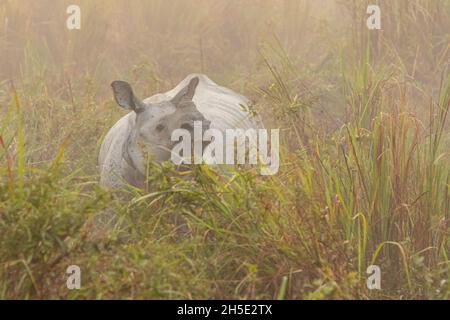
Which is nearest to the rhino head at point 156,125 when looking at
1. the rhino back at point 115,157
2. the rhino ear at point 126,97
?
the rhino ear at point 126,97

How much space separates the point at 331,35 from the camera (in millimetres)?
7961

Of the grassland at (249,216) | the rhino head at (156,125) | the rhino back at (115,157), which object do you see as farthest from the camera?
the rhino back at (115,157)

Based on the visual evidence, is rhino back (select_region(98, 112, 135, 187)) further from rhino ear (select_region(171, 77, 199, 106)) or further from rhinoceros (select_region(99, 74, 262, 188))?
rhino ear (select_region(171, 77, 199, 106))

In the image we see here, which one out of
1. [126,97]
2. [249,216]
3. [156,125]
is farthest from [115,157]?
[249,216]

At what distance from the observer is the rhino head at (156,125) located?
4.45 meters

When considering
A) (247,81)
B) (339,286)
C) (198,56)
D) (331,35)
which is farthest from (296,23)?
(339,286)

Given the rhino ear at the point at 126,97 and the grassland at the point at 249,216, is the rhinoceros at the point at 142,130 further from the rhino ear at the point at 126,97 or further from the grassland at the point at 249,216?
the grassland at the point at 249,216

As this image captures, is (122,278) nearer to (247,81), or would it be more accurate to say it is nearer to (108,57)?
(247,81)

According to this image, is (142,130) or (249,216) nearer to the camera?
(249,216)

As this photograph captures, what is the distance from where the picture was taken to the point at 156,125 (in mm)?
4512

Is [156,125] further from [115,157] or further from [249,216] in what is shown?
[249,216]

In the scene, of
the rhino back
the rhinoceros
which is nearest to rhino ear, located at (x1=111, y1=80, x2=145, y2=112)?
the rhinoceros

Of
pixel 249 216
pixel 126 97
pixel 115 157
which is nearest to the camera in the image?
pixel 249 216

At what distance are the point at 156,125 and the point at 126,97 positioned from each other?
0.95ft
